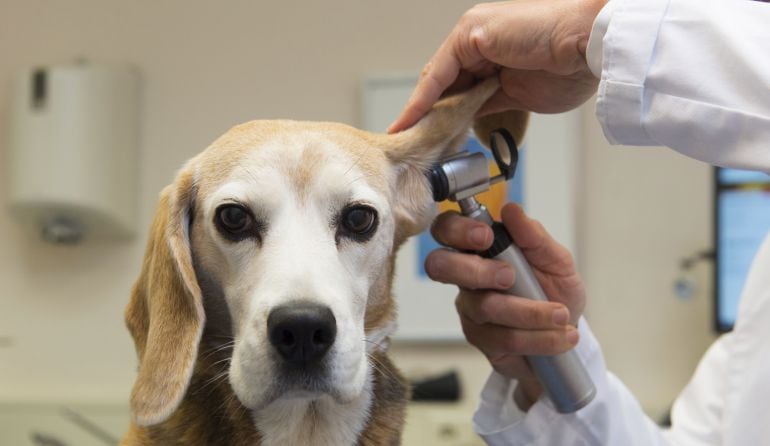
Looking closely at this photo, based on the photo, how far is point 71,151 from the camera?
2.55 m

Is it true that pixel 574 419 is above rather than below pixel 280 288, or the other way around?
below

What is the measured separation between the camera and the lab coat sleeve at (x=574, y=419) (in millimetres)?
1130

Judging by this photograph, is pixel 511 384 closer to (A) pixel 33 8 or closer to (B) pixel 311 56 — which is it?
(B) pixel 311 56

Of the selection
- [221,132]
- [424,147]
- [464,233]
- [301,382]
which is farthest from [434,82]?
[221,132]

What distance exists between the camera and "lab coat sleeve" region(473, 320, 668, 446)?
1130mm

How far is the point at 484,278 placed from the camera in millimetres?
1001

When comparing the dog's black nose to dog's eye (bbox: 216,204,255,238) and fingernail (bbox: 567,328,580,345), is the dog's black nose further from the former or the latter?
fingernail (bbox: 567,328,580,345)

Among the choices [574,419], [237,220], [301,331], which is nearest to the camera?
[301,331]

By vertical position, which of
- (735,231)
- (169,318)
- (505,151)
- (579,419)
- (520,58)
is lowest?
(735,231)

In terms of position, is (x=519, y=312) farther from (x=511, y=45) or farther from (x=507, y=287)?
(x=511, y=45)

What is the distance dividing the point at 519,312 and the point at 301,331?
1.10 feet

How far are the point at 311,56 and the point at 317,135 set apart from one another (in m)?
1.81

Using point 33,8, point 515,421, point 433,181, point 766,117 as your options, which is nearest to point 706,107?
point 766,117

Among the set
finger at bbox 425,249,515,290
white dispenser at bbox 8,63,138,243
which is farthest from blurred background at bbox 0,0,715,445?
finger at bbox 425,249,515,290
